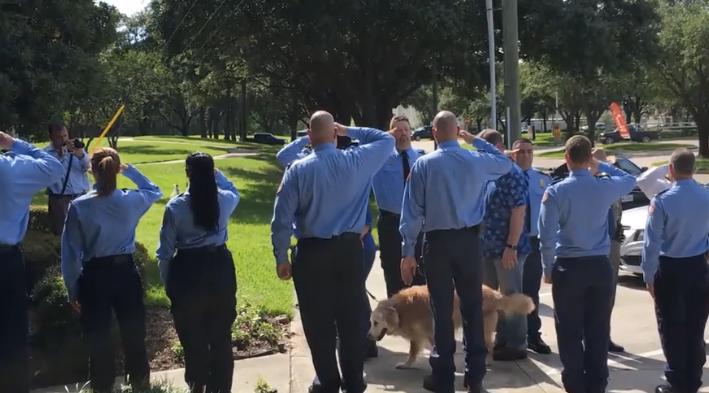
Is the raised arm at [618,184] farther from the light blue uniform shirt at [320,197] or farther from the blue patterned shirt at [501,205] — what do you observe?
the light blue uniform shirt at [320,197]

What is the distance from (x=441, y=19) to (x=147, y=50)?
35.9 ft

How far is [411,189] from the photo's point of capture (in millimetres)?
5703

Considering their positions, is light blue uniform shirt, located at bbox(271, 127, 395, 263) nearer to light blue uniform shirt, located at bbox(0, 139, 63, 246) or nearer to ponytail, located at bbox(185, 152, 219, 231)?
ponytail, located at bbox(185, 152, 219, 231)

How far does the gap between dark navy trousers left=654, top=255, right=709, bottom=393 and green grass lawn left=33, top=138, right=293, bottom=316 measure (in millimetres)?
4024

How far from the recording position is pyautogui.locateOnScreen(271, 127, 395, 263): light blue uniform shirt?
201 inches

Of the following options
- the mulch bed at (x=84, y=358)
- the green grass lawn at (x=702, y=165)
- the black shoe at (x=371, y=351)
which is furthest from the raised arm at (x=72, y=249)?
the green grass lawn at (x=702, y=165)

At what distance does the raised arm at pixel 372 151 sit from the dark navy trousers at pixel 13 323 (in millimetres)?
2197

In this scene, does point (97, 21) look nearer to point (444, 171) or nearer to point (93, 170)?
point (93, 170)

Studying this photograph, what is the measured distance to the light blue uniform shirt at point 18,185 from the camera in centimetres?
471

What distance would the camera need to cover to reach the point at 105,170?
5191 mm

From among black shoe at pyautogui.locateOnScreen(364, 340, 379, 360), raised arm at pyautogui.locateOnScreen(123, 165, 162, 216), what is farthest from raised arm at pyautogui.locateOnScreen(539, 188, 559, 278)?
raised arm at pyautogui.locateOnScreen(123, 165, 162, 216)

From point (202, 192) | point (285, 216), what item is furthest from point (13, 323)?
point (285, 216)

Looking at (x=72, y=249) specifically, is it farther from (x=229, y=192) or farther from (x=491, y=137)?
(x=491, y=137)

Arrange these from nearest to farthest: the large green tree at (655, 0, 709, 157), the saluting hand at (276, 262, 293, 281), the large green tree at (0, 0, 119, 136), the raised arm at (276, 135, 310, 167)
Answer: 1. the saluting hand at (276, 262, 293, 281)
2. the raised arm at (276, 135, 310, 167)
3. the large green tree at (0, 0, 119, 136)
4. the large green tree at (655, 0, 709, 157)
